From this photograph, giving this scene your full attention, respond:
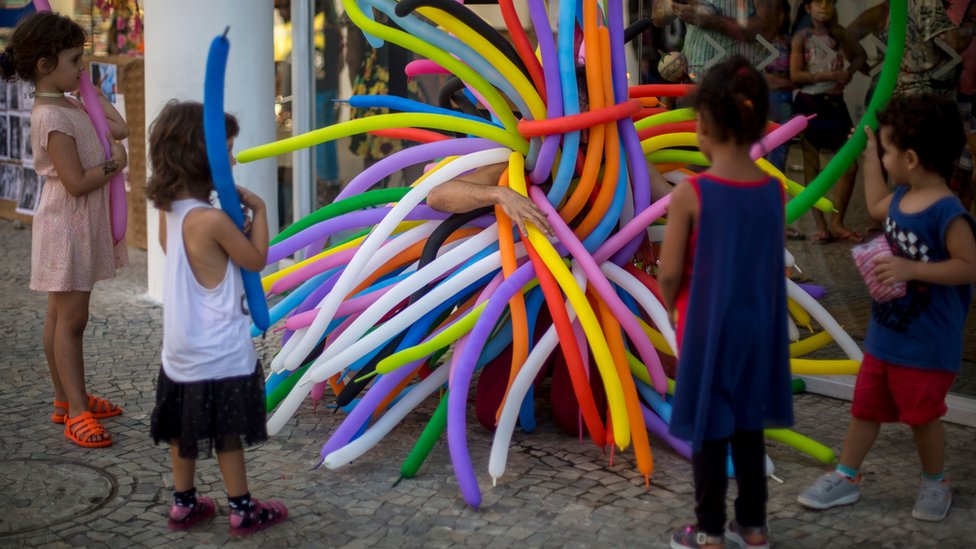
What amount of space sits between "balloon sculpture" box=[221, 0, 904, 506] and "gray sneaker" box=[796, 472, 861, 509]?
0.19 m

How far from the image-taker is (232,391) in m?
3.23

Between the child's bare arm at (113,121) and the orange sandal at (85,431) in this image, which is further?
the child's bare arm at (113,121)

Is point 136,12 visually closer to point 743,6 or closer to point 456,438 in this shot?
point 743,6

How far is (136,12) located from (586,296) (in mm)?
6178

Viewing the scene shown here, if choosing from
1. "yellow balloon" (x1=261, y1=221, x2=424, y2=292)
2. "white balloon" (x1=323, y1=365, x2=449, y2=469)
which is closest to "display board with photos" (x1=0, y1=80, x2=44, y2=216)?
"yellow balloon" (x1=261, y1=221, x2=424, y2=292)

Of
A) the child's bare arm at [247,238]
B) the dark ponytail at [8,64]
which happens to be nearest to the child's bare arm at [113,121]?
the dark ponytail at [8,64]

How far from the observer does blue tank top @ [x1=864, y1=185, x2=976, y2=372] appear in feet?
10.5

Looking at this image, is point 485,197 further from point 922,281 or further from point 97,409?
point 97,409

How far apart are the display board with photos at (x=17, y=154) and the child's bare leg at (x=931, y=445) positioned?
7.54m

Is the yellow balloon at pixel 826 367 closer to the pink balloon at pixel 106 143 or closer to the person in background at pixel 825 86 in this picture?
the person in background at pixel 825 86

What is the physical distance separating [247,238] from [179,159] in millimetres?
290

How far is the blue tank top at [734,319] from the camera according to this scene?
2.82m

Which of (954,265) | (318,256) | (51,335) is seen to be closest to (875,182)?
(954,265)

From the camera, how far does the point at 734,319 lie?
112 inches
